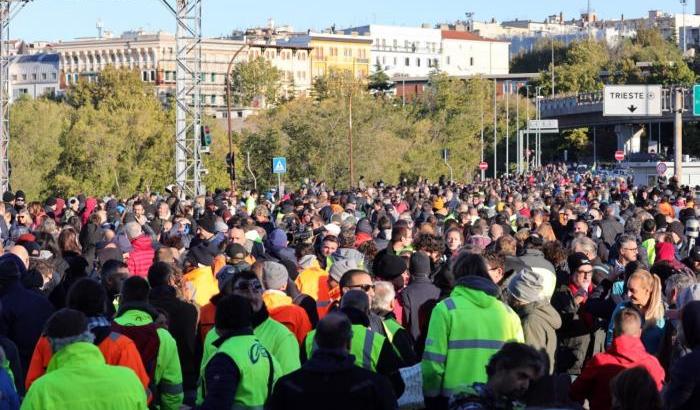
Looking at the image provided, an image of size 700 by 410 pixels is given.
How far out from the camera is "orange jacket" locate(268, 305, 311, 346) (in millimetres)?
Result: 9781

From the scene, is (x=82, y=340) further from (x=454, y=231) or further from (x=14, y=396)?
(x=454, y=231)

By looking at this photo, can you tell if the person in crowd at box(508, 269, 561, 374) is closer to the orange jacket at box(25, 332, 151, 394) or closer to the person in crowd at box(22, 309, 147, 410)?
the orange jacket at box(25, 332, 151, 394)

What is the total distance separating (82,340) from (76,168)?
233 ft

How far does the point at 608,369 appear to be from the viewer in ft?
27.6

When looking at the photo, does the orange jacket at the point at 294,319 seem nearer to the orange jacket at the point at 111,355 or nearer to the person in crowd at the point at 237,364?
the orange jacket at the point at 111,355

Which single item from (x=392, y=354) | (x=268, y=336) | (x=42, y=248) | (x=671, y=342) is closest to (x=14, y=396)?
(x=268, y=336)

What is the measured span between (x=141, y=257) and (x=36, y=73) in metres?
184

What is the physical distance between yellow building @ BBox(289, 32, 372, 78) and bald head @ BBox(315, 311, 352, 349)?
18387cm

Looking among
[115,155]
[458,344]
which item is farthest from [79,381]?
[115,155]

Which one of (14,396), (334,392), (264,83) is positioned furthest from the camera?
(264,83)

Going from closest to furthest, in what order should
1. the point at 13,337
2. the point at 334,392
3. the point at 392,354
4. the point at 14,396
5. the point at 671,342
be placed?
the point at 334,392
the point at 14,396
the point at 392,354
the point at 671,342
the point at 13,337

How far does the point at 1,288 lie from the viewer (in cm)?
997

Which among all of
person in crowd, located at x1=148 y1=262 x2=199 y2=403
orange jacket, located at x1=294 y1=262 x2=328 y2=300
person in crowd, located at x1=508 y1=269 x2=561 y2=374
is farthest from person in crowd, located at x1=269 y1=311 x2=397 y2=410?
orange jacket, located at x1=294 y1=262 x2=328 y2=300

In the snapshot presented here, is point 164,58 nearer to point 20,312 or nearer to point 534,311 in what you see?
point 20,312
